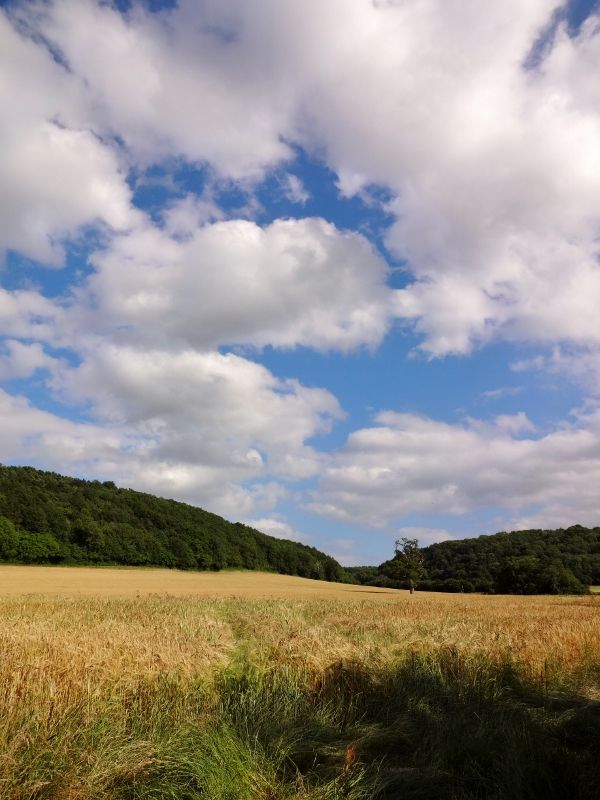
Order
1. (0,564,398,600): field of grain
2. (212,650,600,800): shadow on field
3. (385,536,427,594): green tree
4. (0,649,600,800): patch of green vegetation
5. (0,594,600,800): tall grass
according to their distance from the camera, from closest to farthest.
A: (0,649,600,800): patch of green vegetation < (0,594,600,800): tall grass < (212,650,600,800): shadow on field < (0,564,398,600): field of grain < (385,536,427,594): green tree

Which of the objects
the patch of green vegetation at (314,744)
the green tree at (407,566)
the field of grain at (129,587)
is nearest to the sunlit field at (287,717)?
the patch of green vegetation at (314,744)

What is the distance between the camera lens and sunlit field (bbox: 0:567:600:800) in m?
5.42

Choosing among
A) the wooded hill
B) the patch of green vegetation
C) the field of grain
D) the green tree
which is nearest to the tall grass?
the patch of green vegetation

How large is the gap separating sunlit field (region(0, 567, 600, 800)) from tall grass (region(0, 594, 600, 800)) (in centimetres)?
2

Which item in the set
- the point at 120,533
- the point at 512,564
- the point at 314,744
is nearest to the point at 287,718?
the point at 314,744

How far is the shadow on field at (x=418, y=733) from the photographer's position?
5.74 metres

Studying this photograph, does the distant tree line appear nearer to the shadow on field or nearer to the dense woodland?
the dense woodland

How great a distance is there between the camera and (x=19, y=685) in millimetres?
6902

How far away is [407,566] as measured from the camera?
7775 centimetres

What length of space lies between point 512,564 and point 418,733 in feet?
310

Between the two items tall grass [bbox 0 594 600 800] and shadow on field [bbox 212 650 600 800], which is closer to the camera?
tall grass [bbox 0 594 600 800]

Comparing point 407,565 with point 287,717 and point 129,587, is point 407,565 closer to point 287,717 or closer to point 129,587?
point 129,587

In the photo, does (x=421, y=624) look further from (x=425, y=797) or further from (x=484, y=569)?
(x=484, y=569)

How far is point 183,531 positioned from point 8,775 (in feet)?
394
